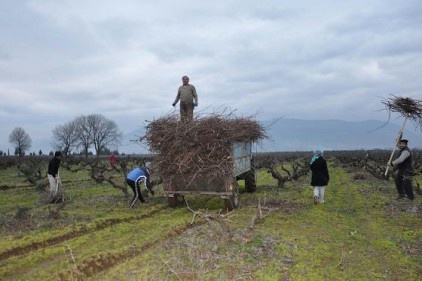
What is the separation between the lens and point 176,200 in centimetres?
1459

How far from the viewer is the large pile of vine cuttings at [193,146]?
12.7 meters

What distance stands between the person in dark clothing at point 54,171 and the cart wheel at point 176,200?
4.17m

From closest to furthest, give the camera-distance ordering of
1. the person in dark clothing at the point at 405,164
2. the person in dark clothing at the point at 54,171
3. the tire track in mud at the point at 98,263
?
the tire track in mud at the point at 98,263
the person in dark clothing at the point at 405,164
the person in dark clothing at the point at 54,171

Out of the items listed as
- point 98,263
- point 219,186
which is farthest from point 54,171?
point 98,263

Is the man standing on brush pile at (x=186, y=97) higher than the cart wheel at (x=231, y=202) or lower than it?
higher

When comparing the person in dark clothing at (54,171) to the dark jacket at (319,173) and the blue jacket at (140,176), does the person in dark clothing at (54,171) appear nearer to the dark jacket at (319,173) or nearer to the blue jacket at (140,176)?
the blue jacket at (140,176)

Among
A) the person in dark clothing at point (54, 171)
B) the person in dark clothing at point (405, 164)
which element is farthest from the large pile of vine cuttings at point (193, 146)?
the person in dark clothing at point (405, 164)

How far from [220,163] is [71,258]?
5.50 meters

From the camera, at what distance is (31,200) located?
1895cm

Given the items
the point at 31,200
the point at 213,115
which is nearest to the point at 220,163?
the point at 213,115

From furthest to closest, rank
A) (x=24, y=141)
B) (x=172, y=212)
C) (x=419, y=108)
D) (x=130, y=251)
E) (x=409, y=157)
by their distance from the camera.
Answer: (x=24, y=141) < (x=409, y=157) < (x=172, y=212) < (x=419, y=108) < (x=130, y=251)

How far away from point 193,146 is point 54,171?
5628 mm

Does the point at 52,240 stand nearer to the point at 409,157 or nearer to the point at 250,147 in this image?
the point at 250,147

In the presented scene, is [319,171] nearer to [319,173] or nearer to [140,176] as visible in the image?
[319,173]
